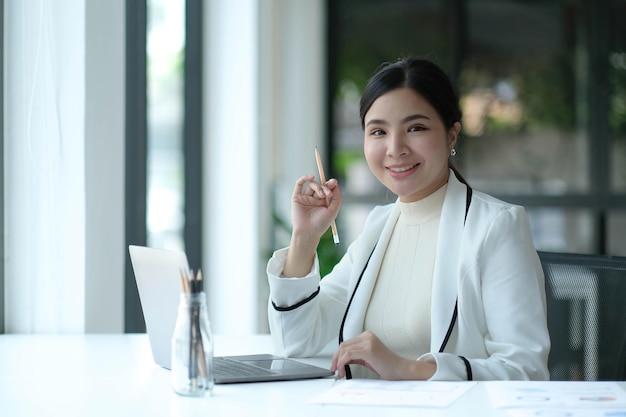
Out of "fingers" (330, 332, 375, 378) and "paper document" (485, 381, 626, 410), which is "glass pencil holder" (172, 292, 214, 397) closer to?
"fingers" (330, 332, 375, 378)

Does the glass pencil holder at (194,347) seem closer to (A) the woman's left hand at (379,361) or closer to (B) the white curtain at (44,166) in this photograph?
(A) the woman's left hand at (379,361)

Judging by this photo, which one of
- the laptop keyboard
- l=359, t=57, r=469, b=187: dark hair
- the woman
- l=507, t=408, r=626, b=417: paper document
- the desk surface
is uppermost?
l=359, t=57, r=469, b=187: dark hair

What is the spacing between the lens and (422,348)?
200cm

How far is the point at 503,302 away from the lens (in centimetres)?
182

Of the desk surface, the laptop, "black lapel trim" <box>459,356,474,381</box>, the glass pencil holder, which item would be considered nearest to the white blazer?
"black lapel trim" <box>459,356,474,381</box>

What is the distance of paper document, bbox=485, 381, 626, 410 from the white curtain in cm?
135

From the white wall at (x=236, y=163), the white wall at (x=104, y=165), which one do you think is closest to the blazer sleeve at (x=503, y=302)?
the white wall at (x=104, y=165)

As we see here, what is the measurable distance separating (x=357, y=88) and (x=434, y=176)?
3860 mm

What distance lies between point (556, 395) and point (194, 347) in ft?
1.97

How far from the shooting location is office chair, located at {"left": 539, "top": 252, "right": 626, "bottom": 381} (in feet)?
6.68

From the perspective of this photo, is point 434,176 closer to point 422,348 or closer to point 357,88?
point 422,348

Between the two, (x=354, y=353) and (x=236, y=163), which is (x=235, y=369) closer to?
(x=354, y=353)

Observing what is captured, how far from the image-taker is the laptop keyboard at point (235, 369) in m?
1.66

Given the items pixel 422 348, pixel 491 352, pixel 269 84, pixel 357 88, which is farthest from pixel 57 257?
pixel 357 88
